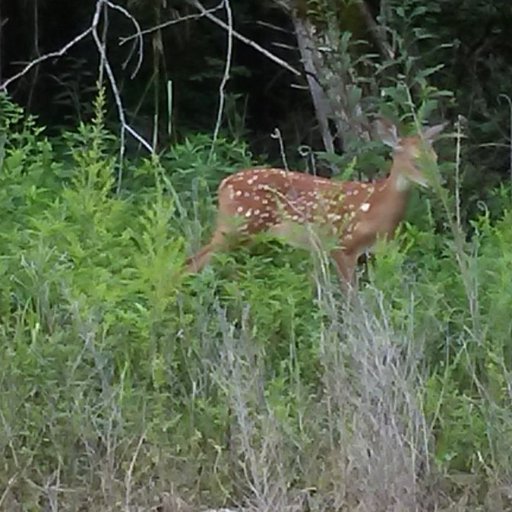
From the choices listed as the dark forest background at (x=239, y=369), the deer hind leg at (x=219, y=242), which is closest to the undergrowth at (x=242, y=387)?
the dark forest background at (x=239, y=369)

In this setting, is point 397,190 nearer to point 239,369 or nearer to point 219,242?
point 219,242

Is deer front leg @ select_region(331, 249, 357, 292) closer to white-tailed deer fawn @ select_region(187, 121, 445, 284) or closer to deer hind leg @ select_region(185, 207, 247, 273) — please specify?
white-tailed deer fawn @ select_region(187, 121, 445, 284)

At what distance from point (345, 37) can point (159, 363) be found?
3.22m

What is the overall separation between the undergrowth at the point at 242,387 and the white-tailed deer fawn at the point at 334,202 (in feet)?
→ 3.89

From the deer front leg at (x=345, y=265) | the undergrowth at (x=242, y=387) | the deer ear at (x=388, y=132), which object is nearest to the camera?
the undergrowth at (x=242, y=387)

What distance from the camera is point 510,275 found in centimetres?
505

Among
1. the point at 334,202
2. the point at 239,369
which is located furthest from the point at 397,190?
the point at 239,369

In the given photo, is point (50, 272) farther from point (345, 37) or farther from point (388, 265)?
point (345, 37)

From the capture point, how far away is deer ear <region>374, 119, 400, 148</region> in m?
7.15

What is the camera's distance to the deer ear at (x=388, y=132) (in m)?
7.15

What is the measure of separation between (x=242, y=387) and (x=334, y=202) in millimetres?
2301

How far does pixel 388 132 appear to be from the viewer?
23.5 feet

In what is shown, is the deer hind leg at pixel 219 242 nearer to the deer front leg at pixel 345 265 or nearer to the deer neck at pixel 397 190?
the deer front leg at pixel 345 265

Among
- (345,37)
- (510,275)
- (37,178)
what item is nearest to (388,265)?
(510,275)
